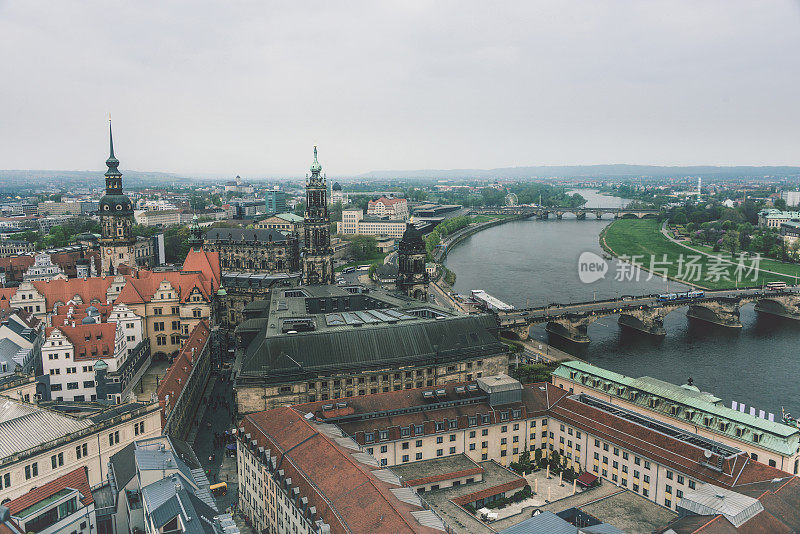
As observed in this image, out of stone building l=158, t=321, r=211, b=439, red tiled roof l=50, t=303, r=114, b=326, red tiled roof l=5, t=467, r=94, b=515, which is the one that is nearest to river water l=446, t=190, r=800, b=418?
stone building l=158, t=321, r=211, b=439

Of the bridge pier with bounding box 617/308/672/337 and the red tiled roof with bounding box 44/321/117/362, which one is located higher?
the red tiled roof with bounding box 44/321/117/362

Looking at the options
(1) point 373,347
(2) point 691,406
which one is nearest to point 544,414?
(2) point 691,406

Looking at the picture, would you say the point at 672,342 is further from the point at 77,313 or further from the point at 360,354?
the point at 77,313

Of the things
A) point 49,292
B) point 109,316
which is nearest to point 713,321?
point 109,316

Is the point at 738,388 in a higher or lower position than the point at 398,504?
lower

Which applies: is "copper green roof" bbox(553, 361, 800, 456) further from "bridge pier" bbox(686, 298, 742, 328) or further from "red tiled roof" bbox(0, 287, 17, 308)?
"red tiled roof" bbox(0, 287, 17, 308)

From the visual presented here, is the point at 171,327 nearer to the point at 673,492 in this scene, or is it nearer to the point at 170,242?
the point at 673,492
